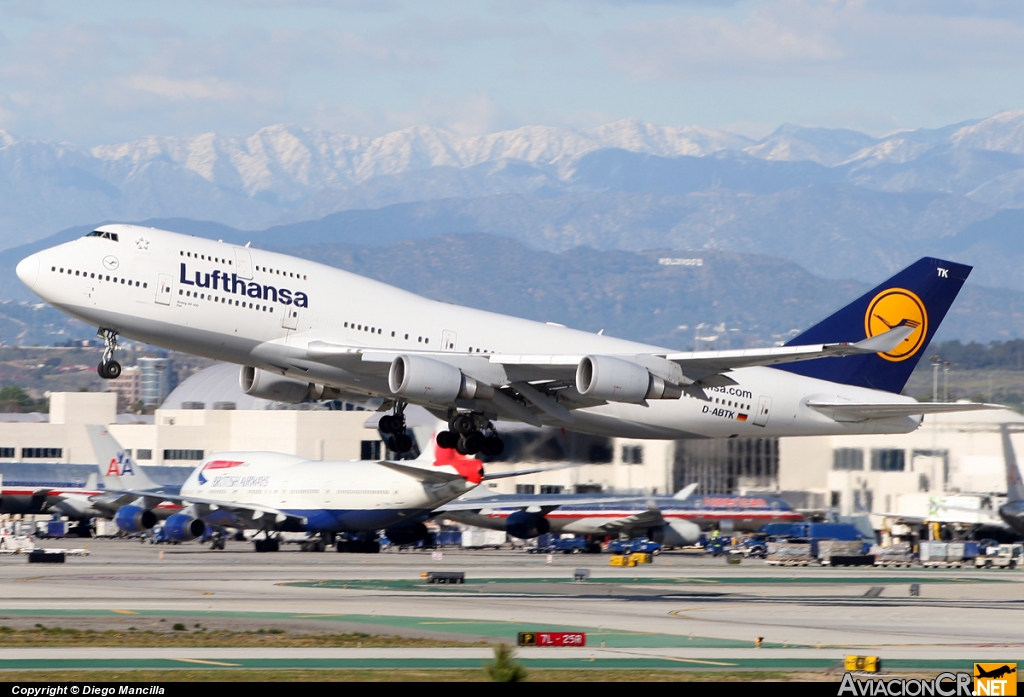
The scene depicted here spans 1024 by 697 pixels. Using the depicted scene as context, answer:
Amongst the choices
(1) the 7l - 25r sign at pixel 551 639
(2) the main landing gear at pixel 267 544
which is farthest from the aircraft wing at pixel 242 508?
(1) the 7l - 25r sign at pixel 551 639

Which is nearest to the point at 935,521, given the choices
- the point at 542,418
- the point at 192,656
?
the point at 542,418

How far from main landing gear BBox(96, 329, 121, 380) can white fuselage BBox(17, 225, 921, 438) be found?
895 mm

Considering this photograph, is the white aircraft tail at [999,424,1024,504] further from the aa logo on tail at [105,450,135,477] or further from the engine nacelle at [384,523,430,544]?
the aa logo on tail at [105,450,135,477]

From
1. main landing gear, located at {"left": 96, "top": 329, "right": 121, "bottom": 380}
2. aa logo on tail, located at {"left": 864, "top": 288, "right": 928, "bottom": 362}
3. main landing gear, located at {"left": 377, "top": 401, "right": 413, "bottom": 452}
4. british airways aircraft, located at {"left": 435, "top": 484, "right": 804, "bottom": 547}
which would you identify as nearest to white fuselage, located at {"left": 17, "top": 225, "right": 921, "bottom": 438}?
main landing gear, located at {"left": 96, "top": 329, "right": 121, "bottom": 380}

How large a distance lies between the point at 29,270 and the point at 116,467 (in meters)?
42.9

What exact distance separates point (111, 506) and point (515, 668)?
6478 cm

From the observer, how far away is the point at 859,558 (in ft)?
206

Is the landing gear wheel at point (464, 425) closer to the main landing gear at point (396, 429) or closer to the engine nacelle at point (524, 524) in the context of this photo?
the main landing gear at point (396, 429)

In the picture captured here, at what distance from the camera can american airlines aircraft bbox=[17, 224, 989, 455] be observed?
119 feet

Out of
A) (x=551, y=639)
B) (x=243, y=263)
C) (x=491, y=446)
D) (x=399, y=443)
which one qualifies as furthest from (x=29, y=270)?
(x=551, y=639)

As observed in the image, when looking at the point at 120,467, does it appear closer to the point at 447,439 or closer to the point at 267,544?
the point at 267,544

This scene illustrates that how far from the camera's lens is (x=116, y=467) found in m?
77.4

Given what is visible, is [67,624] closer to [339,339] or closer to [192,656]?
A: [192,656]

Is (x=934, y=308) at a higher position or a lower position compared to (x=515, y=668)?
higher
